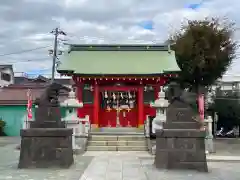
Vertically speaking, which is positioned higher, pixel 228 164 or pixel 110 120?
pixel 110 120

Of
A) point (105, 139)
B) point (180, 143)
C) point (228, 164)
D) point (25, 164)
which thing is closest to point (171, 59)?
point (105, 139)

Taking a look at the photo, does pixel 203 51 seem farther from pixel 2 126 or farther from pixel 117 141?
pixel 2 126

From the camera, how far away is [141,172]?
11.3 metres

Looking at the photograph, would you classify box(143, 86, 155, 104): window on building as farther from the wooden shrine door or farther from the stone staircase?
the stone staircase

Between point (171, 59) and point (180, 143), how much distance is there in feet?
43.7

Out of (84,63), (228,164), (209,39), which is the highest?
(209,39)

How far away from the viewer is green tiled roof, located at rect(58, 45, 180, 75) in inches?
898

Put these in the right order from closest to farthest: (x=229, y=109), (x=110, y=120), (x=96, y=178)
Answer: (x=96, y=178) < (x=110, y=120) < (x=229, y=109)

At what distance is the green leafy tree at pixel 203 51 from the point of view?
81.4ft

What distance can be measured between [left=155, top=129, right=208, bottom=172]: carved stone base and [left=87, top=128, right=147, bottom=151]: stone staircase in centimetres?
631

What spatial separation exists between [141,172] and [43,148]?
318 centimetres

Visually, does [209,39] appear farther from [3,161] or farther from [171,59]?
[3,161]

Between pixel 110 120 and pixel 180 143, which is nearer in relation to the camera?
pixel 180 143

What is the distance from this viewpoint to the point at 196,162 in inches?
456
